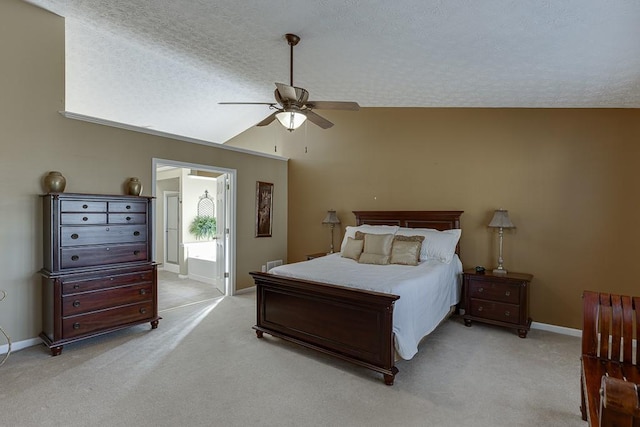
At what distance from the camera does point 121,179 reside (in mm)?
4004

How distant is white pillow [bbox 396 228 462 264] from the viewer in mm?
4039

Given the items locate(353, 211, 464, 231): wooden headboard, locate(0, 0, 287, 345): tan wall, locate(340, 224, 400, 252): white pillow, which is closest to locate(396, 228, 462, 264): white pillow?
locate(353, 211, 464, 231): wooden headboard

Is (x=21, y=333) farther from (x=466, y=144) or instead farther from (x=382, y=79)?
(x=466, y=144)

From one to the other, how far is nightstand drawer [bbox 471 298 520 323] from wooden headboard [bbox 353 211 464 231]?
42.2 inches

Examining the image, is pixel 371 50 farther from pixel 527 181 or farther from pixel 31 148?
pixel 31 148

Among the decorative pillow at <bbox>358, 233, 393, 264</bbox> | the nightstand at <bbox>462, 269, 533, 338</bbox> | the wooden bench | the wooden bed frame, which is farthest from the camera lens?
the decorative pillow at <bbox>358, 233, 393, 264</bbox>

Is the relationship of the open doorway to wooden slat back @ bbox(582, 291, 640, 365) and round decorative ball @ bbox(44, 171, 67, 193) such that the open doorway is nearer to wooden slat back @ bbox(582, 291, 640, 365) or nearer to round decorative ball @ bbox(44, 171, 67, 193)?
round decorative ball @ bbox(44, 171, 67, 193)

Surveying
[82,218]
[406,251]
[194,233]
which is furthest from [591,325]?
[194,233]

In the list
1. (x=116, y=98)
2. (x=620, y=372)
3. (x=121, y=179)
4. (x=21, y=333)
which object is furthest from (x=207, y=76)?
(x=620, y=372)

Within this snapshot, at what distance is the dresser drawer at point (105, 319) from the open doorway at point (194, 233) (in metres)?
1.03

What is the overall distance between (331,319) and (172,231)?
5.98 metres

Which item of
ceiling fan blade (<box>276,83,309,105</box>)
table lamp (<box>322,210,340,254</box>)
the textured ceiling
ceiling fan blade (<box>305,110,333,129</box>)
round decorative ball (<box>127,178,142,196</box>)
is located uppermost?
the textured ceiling

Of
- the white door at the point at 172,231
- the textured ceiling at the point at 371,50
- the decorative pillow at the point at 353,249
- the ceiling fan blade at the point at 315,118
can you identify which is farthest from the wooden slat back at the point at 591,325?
the white door at the point at 172,231

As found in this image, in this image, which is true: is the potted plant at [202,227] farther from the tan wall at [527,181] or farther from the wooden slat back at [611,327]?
the wooden slat back at [611,327]
